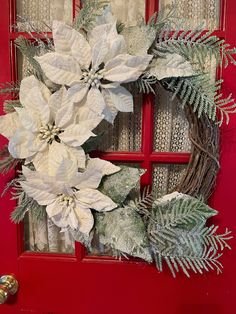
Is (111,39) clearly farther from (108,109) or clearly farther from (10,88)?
(10,88)

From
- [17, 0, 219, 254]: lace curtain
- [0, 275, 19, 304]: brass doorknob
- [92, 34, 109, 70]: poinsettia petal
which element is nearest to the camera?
[92, 34, 109, 70]: poinsettia petal

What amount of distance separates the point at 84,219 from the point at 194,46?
0.49 meters

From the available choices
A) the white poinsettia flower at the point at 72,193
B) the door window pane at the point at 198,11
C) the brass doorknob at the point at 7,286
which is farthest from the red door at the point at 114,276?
the door window pane at the point at 198,11

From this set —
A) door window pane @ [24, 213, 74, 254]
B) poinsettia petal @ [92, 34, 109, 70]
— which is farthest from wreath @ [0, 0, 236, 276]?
door window pane @ [24, 213, 74, 254]

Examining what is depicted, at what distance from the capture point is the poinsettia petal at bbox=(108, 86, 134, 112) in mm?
812

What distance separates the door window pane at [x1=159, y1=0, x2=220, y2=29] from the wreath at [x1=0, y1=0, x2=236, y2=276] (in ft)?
0.18

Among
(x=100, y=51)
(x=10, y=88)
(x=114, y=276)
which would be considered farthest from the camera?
(x=114, y=276)

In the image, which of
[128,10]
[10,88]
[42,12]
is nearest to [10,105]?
[10,88]

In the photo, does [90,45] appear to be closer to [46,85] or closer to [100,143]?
[46,85]

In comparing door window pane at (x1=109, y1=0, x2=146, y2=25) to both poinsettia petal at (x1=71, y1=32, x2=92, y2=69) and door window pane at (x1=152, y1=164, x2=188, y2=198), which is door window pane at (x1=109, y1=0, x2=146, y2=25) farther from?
door window pane at (x1=152, y1=164, x2=188, y2=198)

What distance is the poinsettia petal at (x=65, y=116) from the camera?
2.66 feet

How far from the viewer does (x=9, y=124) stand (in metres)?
0.85

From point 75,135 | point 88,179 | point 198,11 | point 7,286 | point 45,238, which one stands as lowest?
point 7,286

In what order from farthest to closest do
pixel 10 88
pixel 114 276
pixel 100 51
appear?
1. pixel 114 276
2. pixel 10 88
3. pixel 100 51
